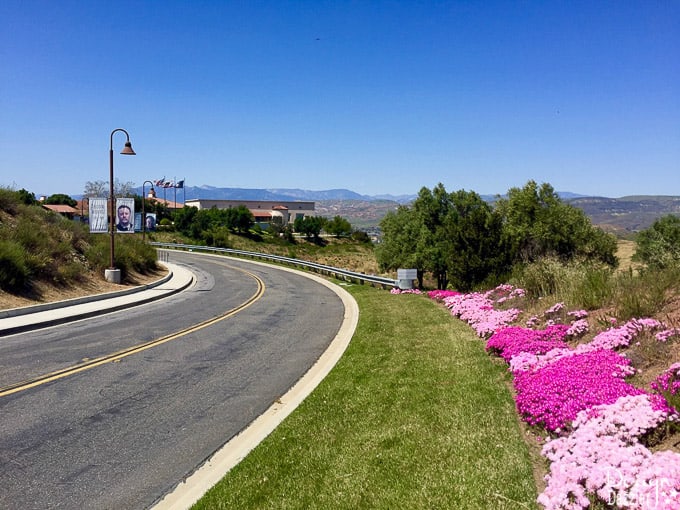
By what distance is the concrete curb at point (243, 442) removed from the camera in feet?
16.4

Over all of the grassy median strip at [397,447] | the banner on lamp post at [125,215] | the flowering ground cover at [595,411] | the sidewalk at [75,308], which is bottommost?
the sidewalk at [75,308]

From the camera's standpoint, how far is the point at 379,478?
495 cm

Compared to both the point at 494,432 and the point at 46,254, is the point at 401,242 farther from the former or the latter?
the point at 494,432

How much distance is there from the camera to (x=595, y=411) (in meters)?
5.59

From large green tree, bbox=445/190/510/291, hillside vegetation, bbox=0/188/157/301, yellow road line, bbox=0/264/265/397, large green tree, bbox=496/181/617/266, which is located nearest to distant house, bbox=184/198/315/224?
large green tree, bbox=496/181/617/266

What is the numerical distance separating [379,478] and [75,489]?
3.04m

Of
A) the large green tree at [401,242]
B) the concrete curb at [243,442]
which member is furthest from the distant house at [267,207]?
the concrete curb at [243,442]

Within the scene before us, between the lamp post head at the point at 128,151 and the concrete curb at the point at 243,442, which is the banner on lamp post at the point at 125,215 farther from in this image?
the concrete curb at the point at 243,442

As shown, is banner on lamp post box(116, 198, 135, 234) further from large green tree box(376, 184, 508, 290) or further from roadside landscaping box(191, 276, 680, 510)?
roadside landscaping box(191, 276, 680, 510)

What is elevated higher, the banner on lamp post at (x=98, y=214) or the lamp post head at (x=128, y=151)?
the lamp post head at (x=128, y=151)

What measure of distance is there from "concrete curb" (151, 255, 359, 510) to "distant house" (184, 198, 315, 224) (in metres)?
126

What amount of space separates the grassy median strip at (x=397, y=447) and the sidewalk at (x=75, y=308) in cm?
894

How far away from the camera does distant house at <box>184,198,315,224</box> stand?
465 feet

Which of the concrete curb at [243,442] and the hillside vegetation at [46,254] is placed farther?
the hillside vegetation at [46,254]
